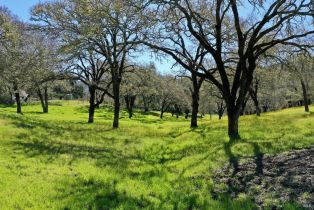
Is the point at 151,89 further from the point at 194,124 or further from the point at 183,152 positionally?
the point at 183,152

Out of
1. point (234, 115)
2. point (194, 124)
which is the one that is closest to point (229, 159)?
point (234, 115)

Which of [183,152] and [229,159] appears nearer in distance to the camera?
[229,159]

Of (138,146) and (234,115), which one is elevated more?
(234,115)

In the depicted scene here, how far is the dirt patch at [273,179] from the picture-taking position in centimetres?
906

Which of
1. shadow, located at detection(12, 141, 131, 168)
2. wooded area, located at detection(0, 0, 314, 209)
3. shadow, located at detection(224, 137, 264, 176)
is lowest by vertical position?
shadow, located at detection(12, 141, 131, 168)

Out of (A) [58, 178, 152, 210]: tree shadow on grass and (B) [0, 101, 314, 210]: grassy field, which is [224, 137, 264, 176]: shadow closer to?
(B) [0, 101, 314, 210]: grassy field

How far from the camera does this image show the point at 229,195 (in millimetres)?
10008

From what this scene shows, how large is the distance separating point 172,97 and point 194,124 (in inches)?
2069

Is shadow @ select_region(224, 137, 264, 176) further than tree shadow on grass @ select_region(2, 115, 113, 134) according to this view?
No

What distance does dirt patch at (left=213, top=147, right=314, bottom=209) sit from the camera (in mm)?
9062

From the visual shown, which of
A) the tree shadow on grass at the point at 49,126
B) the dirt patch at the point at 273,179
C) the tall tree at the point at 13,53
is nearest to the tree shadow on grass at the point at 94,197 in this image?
the dirt patch at the point at 273,179

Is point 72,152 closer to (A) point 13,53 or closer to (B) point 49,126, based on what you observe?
(B) point 49,126

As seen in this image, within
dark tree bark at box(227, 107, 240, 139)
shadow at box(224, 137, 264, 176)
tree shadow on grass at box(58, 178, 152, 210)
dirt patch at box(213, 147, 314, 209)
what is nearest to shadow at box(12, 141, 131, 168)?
tree shadow on grass at box(58, 178, 152, 210)

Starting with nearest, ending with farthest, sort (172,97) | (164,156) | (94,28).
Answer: (164,156)
(94,28)
(172,97)
